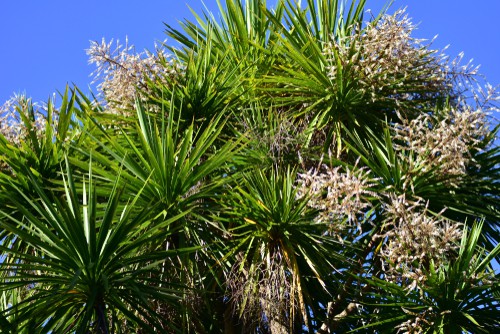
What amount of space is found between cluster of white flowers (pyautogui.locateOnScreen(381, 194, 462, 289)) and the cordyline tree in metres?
0.01

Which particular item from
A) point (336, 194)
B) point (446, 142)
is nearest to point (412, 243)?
point (336, 194)

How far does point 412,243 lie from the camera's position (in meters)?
6.01

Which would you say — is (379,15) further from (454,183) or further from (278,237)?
(278,237)

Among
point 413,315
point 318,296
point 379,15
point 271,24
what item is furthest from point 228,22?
point 413,315

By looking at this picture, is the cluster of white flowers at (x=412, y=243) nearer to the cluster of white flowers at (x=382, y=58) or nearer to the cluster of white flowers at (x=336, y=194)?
the cluster of white flowers at (x=336, y=194)

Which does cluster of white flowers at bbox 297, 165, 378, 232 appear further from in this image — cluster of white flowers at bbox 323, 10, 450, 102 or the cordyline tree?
cluster of white flowers at bbox 323, 10, 450, 102

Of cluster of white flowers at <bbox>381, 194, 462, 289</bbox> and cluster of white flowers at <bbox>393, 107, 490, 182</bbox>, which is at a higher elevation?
cluster of white flowers at <bbox>393, 107, 490, 182</bbox>

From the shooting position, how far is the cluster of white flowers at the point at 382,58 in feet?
23.1

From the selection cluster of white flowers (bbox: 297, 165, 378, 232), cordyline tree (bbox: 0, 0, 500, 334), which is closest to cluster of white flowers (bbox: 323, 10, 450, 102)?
cordyline tree (bbox: 0, 0, 500, 334)

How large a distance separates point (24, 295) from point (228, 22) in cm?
294

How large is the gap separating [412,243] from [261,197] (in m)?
0.99

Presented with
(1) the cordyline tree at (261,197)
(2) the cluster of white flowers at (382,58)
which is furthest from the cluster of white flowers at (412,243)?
(2) the cluster of white flowers at (382,58)

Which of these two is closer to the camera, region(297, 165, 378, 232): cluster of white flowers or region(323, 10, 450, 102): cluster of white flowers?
region(297, 165, 378, 232): cluster of white flowers

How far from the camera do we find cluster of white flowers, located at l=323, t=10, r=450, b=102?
23.1 feet
